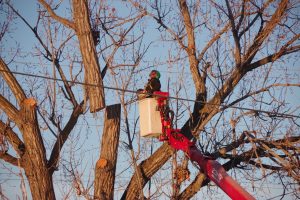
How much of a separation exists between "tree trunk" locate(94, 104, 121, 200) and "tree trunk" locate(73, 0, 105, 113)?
643mm

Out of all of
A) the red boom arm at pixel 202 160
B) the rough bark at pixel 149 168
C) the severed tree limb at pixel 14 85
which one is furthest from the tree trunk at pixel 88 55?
the rough bark at pixel 149 168

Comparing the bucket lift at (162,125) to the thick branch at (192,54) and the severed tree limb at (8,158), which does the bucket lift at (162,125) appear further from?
the severed tree limb at (8,158)

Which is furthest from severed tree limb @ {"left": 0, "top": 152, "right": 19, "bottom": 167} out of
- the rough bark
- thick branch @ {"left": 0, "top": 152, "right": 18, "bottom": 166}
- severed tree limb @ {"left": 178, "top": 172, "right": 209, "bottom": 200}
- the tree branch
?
the tree branch

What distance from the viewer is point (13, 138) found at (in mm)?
7652

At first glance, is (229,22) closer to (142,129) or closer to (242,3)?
(242,3)

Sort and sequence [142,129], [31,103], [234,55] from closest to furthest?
[142,129]
[31,103]
[234,55]

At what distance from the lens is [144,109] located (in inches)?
262

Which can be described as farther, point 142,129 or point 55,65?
point 55,65

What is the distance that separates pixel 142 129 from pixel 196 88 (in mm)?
2282

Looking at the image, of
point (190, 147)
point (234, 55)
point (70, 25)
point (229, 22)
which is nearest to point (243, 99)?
point (234, 55)

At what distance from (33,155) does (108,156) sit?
112 cm

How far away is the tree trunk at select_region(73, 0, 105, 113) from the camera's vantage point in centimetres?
699

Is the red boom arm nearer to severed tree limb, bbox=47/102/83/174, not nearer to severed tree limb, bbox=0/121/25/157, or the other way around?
severed tree limb, bbox=47/102/83/174

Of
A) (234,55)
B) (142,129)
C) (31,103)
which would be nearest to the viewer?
(142,129)
